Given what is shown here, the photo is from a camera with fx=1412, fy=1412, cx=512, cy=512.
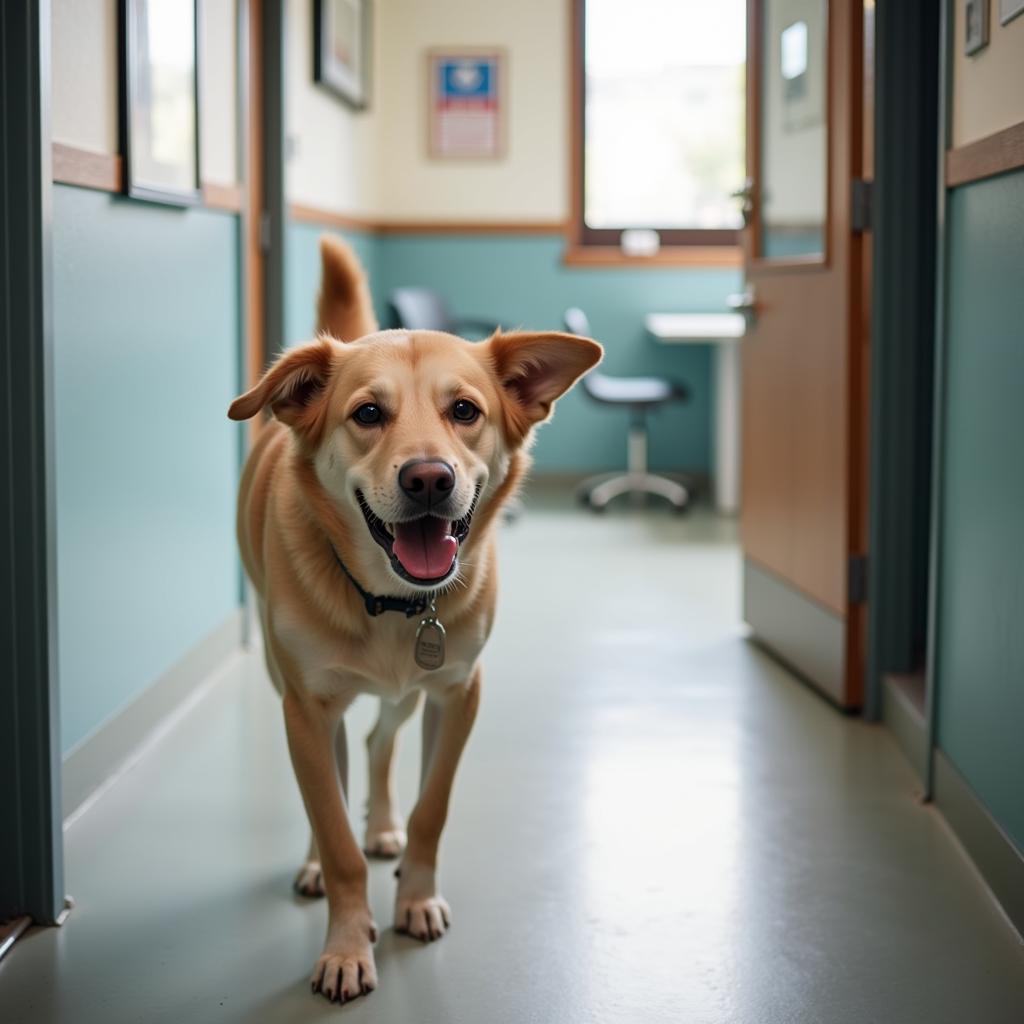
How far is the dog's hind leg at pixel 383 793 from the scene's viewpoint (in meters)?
2.26

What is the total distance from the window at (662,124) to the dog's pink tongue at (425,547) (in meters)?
5.49

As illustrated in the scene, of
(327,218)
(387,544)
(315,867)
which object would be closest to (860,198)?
(387,544)

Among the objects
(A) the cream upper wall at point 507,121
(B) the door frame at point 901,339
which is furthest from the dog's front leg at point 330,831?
(A) the cream upper wall at point 507,121

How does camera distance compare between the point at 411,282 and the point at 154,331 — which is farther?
the point at 411,282

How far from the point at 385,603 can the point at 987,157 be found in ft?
3.73

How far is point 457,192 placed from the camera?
707 cm

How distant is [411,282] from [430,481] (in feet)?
18.4

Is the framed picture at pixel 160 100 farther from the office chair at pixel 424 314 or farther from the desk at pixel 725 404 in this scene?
A: the desk at pixel 725 404

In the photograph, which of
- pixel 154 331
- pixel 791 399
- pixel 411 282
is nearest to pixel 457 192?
pixel 411 282

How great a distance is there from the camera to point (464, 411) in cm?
181

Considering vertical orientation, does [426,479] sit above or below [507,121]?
below

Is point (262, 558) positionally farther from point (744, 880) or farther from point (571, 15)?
point (571, 15)

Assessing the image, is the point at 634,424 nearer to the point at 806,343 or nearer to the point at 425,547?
the point at 806,343

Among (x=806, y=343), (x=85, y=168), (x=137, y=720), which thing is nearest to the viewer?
(x=85, y=168)
